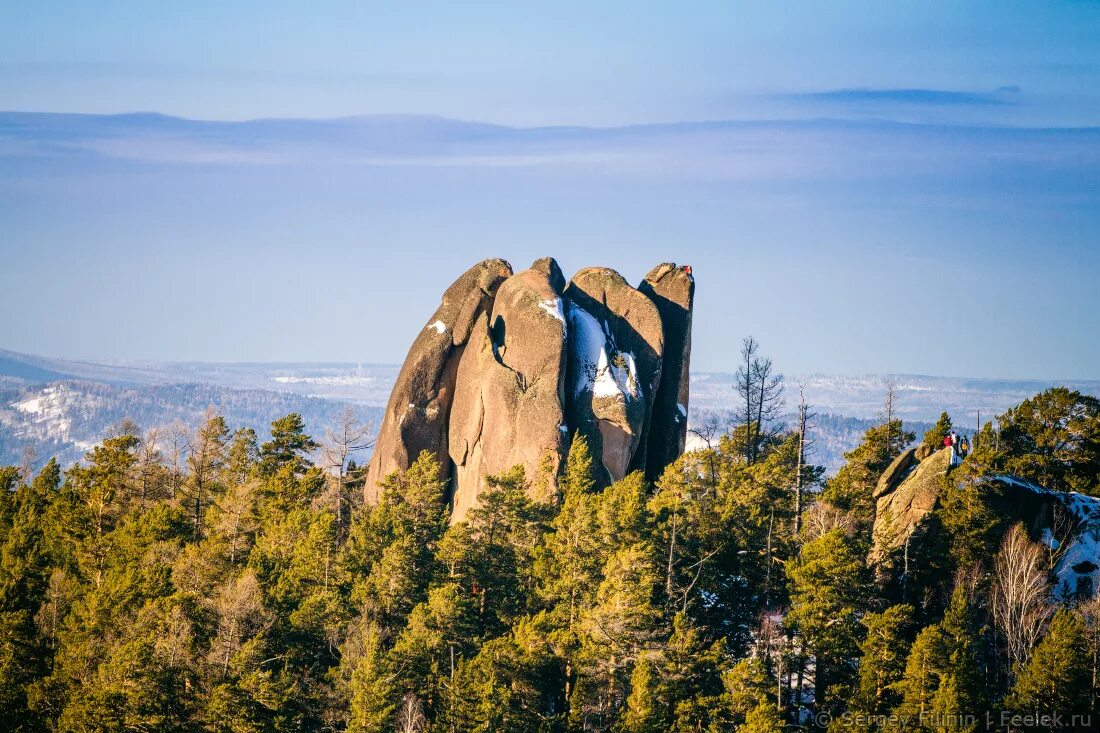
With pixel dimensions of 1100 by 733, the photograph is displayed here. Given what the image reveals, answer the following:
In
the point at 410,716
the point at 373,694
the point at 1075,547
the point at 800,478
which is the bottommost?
the point at 410,716

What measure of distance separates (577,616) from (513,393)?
14.3 m

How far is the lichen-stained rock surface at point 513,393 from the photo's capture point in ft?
233

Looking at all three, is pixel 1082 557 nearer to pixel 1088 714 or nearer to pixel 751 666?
pixel 1088 714

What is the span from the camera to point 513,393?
72250 millimetres

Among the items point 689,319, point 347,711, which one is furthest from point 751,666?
point 689,319

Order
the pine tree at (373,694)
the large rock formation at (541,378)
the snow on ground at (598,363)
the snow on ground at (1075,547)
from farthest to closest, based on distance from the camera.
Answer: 1. the snow on ground at (598,363)
2. the large rock formation at (541,378)
3. the snow on ground at (1075,547)
4. the pine tree at (373,694)

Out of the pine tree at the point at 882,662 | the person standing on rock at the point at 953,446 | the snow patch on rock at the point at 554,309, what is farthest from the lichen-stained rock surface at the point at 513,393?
the person standing on rock at the point at 953,446

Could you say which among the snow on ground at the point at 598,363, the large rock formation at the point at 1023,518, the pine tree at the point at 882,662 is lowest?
the pine tree at the point at 882,662

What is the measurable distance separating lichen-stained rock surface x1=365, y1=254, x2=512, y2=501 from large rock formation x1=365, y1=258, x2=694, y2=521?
0.18 ft

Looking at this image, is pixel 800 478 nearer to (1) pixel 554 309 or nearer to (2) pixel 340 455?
(1) pixel 554 309

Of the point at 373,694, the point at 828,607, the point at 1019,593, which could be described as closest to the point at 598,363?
the point at 828,607

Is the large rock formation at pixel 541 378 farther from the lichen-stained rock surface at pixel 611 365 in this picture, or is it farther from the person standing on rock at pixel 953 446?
the person standing on rock at pixel 953 446

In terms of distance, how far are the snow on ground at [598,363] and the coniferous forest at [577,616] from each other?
5.23m

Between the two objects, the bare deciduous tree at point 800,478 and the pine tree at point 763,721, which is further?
the bare deciduous tree at point 800,478
